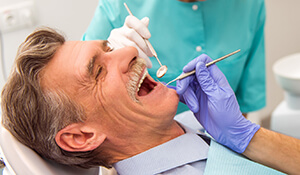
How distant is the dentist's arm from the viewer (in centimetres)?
108

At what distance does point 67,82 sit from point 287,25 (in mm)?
2382

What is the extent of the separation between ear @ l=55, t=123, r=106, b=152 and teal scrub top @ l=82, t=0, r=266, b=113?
20.7 inches

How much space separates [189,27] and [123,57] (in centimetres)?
52

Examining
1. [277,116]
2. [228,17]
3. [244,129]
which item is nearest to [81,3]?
[228,17]

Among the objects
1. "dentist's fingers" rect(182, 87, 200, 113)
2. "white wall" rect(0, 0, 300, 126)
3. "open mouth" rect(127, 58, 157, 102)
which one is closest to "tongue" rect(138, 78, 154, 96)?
"open mouth" rect(127, 58, 157, 102)

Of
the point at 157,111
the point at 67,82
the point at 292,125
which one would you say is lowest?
the point at 292,125

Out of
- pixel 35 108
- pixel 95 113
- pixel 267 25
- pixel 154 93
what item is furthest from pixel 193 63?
pixel 267 25

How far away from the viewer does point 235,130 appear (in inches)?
43.1

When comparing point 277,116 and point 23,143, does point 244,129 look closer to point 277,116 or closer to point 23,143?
point 23,143

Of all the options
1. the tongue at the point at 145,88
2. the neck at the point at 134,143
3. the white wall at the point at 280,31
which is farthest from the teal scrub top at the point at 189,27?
the white wall at the point at 280,31

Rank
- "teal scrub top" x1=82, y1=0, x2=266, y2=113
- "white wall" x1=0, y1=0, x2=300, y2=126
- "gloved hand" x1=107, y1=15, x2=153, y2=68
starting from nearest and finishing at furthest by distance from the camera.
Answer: "gloved hand" x1=107, y1=15, x2=153, y2=68 → "teal scrub top" x1=82, y1=0, x2=266, y2=113 → "white wall" x1=0, y1=0, x2=300, y2=126

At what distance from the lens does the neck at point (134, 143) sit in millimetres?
1084

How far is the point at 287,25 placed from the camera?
278 centimetres

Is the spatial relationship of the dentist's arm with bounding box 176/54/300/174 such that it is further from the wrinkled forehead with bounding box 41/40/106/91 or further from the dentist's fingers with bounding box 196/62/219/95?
the wrinkled forehead with bounding box 41/40/106/91
